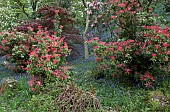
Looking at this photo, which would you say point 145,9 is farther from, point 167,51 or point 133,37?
point 167,51

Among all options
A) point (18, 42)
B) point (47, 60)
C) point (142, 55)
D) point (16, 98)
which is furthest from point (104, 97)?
point (18, 42)

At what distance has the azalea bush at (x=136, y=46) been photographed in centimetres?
579

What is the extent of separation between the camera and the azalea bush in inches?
228

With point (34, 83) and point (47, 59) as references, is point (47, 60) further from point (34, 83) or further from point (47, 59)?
point (34, 83)

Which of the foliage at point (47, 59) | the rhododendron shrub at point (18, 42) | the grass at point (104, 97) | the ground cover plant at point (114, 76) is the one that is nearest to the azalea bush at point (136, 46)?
the ground cover plant at point (114, 76)

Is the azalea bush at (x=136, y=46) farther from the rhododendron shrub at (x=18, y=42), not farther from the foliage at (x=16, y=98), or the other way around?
the rhododendron shrub at (x=18, y=42)

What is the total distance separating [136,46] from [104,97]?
160 centimetres

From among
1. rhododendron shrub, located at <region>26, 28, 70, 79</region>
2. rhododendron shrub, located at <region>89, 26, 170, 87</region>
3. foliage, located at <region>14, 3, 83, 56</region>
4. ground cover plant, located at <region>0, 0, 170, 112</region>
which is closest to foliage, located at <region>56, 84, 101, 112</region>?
ground cover plant, located at <region>0, 0, 170, 112</region>

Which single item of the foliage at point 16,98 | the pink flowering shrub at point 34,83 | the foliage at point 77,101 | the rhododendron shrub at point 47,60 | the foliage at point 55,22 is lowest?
the foliage at point 16,98

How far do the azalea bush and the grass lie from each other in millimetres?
370

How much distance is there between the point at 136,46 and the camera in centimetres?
618

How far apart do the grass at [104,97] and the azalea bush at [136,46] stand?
370 mm

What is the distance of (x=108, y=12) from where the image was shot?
7.27m

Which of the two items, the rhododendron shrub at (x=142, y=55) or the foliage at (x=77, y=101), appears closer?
the foliage at (x=77, y=101)
